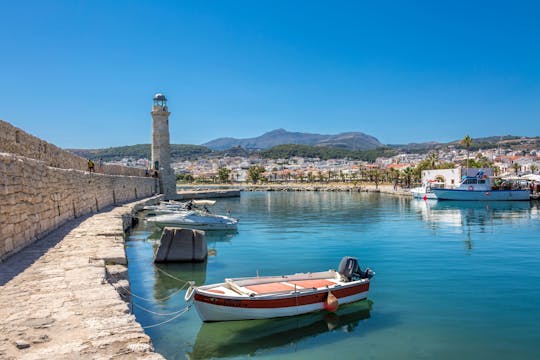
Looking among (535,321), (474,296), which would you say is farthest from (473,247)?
(535,321)

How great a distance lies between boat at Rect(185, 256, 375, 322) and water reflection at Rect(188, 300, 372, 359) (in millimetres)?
248

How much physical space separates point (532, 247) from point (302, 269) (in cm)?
1150

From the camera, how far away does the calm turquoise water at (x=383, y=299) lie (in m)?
8.44

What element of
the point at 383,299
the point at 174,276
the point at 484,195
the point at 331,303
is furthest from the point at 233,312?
the point at 484,195

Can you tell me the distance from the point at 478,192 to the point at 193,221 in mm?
40199

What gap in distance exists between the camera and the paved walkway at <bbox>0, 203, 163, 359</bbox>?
455cm

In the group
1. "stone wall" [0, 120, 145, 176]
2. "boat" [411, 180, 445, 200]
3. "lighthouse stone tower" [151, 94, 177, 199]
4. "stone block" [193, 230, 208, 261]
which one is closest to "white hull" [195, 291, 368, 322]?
"stone wall" [0, 120, 145, 176]

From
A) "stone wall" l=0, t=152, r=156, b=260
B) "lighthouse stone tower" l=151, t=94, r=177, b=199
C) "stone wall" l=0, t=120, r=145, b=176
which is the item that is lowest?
"stone wall" l=0, t=152, r=156, b=260

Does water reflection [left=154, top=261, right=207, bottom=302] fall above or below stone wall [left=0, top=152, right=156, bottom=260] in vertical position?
below

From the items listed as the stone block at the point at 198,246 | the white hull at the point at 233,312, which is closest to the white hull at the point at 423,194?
the stone block at the point at 198,246

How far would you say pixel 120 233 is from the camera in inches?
527

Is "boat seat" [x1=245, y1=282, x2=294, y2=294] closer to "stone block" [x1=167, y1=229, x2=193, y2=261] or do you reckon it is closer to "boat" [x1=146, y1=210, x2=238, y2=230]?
"stone block" [x1=167, y1=229, x2=193, y2=261]

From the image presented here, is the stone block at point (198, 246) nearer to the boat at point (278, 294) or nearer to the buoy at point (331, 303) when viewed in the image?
the boat at point (278, 294)

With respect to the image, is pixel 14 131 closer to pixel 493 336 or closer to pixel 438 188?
pixel 493 336
